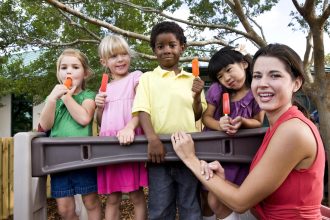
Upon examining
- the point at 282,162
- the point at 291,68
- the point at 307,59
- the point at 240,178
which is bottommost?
the point at 240,178

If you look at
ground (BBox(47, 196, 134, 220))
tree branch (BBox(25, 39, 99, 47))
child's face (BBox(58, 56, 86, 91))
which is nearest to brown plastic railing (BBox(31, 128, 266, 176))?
child's face (BBox(58, 56, 86, 91))

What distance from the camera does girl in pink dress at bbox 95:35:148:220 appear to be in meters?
2.13

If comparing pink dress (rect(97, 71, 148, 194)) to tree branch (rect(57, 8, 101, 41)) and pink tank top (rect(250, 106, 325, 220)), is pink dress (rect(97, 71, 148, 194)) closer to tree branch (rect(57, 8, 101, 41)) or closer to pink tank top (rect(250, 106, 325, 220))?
pink tank top (rect(250, 106, 325, 220))

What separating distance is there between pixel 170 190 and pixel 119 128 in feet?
1.60

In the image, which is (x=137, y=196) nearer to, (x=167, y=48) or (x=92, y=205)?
(x=92, y=205)

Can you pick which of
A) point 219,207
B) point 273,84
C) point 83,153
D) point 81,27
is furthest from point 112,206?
point 81,27

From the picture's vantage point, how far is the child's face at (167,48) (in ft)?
7.16

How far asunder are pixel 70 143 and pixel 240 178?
36.1 inches

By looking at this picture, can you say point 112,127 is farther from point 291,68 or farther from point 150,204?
point 291,68

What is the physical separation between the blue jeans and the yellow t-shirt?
219 mm

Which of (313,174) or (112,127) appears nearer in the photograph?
(313,174)

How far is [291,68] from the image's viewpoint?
5.10ft

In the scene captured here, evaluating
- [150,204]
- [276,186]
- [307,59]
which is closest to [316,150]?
[276,186]

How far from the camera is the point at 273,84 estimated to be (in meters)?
1.54
